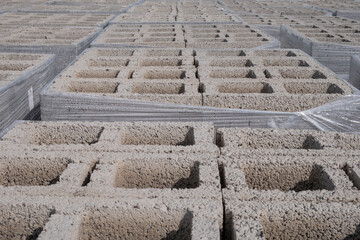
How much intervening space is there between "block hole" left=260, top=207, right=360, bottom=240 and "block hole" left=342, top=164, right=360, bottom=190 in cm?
37

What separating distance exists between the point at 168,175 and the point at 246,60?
285 cm

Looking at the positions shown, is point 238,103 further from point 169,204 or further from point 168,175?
point 169,204

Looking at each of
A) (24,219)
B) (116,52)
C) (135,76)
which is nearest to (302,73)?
(135,76)

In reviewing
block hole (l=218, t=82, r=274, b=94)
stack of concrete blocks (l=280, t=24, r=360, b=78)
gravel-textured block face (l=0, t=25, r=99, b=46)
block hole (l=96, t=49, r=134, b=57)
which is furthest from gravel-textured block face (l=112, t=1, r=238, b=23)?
block hole (l=218, t=82, r=274, b=94)

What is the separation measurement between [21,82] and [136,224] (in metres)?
2.61

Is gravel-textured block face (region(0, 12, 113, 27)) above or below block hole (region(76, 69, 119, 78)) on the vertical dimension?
above

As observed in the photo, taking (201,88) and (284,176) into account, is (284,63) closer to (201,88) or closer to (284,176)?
(201,88)

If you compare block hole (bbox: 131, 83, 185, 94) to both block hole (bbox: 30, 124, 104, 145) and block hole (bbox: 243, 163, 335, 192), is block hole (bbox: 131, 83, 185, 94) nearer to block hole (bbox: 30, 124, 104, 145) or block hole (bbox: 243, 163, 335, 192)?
block hole (bbox: 30, 124, 104, 145)

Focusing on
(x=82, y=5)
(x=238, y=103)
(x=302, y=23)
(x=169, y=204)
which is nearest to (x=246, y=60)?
(x=238, y=103)

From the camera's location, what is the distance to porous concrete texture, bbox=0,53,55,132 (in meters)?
3.98

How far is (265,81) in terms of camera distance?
4340mm

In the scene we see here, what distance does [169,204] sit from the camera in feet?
7.58

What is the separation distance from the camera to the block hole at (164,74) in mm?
4742

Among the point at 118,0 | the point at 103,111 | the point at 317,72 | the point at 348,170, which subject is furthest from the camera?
the point at 118,0
